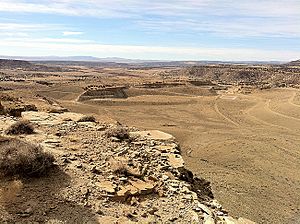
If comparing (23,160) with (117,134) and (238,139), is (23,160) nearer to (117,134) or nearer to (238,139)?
(117,134)

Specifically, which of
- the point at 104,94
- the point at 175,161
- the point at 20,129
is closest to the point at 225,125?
the point at 104,94

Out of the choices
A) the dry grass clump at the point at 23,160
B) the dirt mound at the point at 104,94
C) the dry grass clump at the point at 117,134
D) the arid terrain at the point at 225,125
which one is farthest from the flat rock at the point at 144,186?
the dirt mound at the point at 104,94

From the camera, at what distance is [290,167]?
2439cm

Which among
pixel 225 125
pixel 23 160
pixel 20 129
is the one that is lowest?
pixel 225 125

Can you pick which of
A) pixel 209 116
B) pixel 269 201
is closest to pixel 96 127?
pixel 269 201

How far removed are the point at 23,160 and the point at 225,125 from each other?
103 ft

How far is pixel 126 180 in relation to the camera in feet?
33.7

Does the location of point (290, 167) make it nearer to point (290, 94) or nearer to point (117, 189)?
point (117, 189)

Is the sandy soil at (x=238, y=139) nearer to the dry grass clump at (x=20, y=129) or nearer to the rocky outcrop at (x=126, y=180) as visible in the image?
the rocky outcrop at (x=126, y=180)

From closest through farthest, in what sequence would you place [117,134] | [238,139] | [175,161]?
[175,161]
[117,134]
[238,139]

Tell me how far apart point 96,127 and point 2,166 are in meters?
6.37

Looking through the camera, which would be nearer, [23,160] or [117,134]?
[23,160]

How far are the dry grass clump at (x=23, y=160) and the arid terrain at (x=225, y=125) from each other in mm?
9408

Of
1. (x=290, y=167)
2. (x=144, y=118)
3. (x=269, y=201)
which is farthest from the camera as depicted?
(x=144, y=118)
